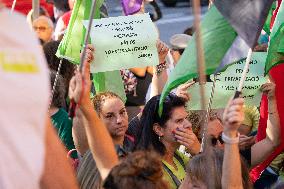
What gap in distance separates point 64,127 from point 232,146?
6.85 ft

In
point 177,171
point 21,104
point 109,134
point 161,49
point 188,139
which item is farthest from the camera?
point 161,49

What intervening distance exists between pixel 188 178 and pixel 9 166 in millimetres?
2157

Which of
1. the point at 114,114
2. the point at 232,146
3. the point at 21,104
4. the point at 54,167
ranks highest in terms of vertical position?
the point at 21,104

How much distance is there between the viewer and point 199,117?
5574 mm

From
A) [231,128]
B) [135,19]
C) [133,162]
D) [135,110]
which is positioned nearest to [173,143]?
[135,19]

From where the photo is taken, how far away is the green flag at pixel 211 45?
4035 millimetres

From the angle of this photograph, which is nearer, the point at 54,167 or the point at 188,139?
the point at 54,167

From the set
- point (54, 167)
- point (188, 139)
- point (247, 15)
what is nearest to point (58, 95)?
point (188, 139)

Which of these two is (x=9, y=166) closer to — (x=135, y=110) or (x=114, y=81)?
(x=114, y=81)

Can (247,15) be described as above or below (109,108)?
above

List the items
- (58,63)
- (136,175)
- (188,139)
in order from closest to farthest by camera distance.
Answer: (136,175), (188,139), (58,63)

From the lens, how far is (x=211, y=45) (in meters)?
4.05

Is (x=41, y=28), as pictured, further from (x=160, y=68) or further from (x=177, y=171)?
(x=177, y=171)

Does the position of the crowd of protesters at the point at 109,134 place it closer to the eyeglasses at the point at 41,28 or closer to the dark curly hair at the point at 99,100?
the dark curly hair at the point at 99,100
